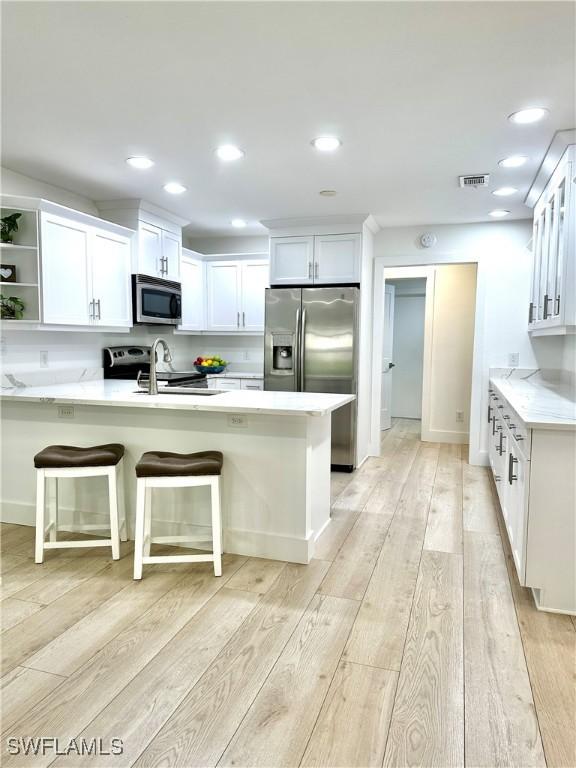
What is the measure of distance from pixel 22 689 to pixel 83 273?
2828mm

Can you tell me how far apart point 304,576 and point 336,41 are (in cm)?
246

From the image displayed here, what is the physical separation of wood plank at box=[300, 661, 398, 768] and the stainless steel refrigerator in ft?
9.51

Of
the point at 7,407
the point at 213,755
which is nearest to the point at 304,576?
the point at 213,755

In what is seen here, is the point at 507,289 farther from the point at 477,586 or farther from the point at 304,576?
the point at 304,576

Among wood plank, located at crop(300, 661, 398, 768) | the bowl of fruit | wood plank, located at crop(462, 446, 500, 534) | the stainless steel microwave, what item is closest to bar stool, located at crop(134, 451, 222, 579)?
wood plank, located at crop(300, 661, 398, 768)

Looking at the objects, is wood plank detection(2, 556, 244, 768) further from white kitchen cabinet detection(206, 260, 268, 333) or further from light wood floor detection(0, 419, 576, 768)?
white kitchen cabinet detection(206, 260, 268, 333)

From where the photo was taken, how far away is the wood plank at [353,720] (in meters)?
1.46

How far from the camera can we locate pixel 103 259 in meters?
3.92

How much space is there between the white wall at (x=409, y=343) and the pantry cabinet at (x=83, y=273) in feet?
14.7

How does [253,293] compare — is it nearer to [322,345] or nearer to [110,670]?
[322,345]

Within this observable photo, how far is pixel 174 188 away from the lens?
151 inches

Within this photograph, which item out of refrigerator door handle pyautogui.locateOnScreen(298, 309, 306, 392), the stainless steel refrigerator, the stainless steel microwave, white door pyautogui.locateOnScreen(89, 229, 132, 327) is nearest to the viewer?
white door pyautogui.locateOnScreen(89, 229, 132, 327)

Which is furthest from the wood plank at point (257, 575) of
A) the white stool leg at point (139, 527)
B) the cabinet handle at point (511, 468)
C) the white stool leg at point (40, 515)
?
the cabinet handle at point (511, 468)

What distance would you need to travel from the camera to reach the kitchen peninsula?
8.91 feet
